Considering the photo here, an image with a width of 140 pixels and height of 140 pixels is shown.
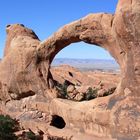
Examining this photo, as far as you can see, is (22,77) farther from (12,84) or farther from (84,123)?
(84,123)

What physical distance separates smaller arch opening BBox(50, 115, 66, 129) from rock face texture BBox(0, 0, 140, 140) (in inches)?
8.9

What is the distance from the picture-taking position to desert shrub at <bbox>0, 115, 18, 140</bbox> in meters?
13.7

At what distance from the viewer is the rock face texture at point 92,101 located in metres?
11.5

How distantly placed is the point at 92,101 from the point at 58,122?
2754 millimetres

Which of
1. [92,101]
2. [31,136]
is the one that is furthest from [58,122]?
[92,101]

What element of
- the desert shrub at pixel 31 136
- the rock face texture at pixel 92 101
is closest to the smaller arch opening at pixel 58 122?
the rock face texture at pixel 92 101

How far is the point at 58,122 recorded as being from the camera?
15.4 meters

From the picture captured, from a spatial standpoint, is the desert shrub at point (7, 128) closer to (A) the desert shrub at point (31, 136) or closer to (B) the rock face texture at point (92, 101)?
(A) the desert shrub at point (31, 136)

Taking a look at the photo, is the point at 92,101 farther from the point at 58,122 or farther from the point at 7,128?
the point at 7,128

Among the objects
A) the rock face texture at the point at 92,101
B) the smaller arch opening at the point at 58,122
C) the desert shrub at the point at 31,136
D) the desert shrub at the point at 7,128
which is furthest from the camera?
the smaller arch opening at the point at 58,122

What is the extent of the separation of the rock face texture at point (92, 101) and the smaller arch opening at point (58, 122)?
0.23 metres

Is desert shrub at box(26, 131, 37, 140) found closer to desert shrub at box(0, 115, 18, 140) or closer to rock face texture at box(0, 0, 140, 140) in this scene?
desert shrub at box(0, 115, 18, 140)

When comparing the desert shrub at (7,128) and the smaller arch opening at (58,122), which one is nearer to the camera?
the desert shrub at (7,128)

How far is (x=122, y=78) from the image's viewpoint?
12.1 m
